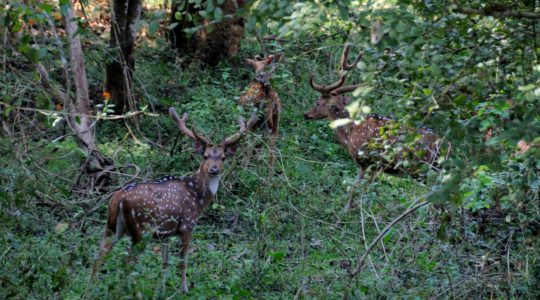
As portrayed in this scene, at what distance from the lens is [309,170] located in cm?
1113

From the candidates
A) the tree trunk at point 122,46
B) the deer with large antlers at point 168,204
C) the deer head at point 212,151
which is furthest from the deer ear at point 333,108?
the deer head at point 212,151

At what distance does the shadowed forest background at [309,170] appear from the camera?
5.20 meters

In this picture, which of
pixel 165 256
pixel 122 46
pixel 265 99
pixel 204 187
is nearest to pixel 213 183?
pixel 204 187

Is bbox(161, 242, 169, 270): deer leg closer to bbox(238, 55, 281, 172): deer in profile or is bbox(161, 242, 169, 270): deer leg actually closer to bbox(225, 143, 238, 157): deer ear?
bbox(225, 143, 238, 157): deer ear

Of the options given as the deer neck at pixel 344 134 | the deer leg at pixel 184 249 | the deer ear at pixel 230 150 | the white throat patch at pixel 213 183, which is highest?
the deer ear at pixel 230 150

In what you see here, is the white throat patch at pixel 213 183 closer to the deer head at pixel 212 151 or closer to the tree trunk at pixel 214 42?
the deer head at pixel 212 151

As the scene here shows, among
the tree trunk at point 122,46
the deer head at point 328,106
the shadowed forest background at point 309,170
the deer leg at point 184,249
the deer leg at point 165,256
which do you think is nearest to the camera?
the shadowed forest background at point 309,170

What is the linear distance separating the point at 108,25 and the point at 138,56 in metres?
1.37

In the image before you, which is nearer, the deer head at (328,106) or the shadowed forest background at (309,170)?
the shadowed forest background at (309,170)

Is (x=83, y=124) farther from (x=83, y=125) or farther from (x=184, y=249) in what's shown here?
(x=184, y=249)

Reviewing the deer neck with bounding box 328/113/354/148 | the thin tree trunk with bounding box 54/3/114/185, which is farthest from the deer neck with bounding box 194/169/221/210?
the deer neck with bounding box 328/113/354/148

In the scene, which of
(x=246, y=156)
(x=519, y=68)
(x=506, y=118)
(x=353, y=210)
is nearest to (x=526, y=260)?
(x=519, y=68)

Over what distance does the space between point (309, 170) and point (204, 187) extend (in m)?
2.56

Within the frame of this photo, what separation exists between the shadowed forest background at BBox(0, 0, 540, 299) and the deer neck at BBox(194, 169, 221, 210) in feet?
1.77
